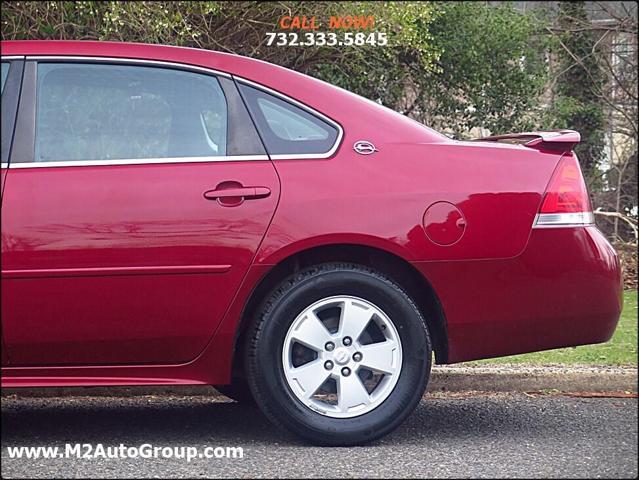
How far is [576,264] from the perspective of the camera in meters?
4.38

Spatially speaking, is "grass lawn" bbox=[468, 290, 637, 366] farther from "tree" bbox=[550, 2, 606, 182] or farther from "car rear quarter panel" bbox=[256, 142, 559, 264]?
"tree" bbox=[550, 2, 606, 182]

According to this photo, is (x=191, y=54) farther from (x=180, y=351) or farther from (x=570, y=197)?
(x=570, y=197)

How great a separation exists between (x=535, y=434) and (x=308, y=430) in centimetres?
102

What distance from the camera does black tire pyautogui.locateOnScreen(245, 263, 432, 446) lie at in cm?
422

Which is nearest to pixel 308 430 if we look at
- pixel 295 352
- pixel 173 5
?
pixel 295 352

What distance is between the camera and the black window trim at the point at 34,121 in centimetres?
418

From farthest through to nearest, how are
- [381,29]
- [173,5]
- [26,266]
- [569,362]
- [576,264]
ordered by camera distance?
[381,29] → [173,5] → [569,362] → [576,264] → [26,266]

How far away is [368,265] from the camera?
4.38 meters

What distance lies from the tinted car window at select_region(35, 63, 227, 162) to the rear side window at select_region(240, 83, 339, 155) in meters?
0.13

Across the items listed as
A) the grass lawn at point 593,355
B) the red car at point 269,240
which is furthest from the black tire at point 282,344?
the grass lawn at point 593,355

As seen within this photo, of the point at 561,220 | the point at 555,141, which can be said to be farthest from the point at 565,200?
the point at 555,141

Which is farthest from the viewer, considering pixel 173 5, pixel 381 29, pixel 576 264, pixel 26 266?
pixel 381 29

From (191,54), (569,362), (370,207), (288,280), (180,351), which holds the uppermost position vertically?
(191,54)

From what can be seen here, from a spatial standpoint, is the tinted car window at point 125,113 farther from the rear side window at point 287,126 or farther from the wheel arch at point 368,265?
the wheel arch at point 368,265
